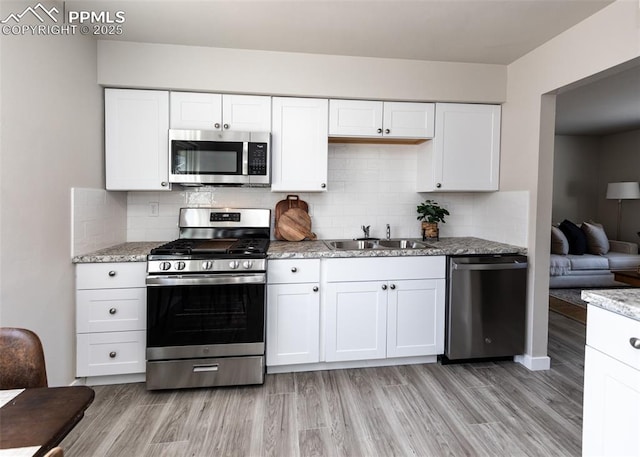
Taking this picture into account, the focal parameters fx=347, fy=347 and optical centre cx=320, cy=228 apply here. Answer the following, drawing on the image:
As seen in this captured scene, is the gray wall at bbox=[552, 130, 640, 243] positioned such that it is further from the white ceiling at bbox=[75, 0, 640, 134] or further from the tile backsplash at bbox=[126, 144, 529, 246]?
the white ceiling at bbox=[75, 0, 640, 134]

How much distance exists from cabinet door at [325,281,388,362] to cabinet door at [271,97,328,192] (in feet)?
2.82

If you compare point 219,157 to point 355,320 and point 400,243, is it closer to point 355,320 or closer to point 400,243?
point 355,320

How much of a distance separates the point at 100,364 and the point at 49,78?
179cm

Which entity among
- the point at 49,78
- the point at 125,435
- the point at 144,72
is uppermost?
the point at 144,72

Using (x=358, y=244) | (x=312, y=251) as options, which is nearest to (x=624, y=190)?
(x=358, y=244)

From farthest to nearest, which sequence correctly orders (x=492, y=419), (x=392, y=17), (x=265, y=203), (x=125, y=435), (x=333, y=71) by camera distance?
(x=265, y=203)
(x=333, y=71)
(x=392, y=17)
(x=492, y=419)
(x=125, y=435)

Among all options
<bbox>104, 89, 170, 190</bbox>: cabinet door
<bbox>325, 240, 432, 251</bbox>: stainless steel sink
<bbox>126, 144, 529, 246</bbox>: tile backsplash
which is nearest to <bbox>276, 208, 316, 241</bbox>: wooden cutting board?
<bbox>126, 144, 529, 246</bbox>: tile backsplash

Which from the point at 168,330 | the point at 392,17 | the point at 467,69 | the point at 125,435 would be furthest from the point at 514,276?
the point at 125,435

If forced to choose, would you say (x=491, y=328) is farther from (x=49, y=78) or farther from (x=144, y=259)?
(x=49, y=78)

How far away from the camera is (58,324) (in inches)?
82.8

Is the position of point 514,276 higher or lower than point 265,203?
lower

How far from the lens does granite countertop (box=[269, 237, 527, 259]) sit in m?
2.46

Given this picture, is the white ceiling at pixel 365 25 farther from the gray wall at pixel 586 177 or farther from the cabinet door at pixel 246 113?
the gray wall at pixel 586 177

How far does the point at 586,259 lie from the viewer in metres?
4.82
